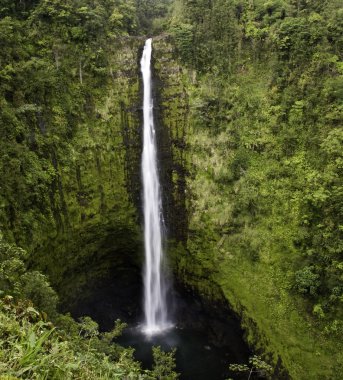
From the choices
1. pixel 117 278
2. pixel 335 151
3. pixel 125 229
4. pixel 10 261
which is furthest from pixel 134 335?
pixel 335 151

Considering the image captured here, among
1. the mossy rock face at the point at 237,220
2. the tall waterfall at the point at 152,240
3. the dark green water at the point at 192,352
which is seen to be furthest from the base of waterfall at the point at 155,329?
the mossy rock face at the point at 237,220

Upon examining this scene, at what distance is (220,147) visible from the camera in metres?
19.2

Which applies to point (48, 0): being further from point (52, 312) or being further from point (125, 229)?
point (52, 312)

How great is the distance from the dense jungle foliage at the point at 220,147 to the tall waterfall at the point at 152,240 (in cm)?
94

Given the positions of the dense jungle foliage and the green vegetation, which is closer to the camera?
the green vegetation

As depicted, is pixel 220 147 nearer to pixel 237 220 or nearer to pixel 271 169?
pixel 271 169

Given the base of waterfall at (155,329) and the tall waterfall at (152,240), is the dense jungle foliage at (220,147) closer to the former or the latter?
the tall waterfall at (152,240)

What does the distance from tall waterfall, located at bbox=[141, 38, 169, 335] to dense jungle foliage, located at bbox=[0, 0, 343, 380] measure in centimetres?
94

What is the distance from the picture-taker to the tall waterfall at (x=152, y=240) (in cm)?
1975

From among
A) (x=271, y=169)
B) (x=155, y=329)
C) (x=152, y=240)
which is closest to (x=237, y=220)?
(x=271, y=169)

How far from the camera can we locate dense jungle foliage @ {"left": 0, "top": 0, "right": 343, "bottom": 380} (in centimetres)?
1473

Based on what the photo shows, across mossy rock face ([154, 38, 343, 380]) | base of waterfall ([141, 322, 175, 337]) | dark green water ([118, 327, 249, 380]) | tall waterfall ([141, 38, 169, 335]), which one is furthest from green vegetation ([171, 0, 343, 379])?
base of waterfall ([141, 322, 175, 337])

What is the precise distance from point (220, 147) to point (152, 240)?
20.0 feet

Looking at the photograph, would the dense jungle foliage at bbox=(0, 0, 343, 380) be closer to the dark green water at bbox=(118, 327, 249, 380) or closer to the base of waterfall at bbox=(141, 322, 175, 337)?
the dark green water at bbox=(118, 327, 249, 380)
